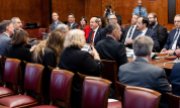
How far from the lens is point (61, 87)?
3.75m

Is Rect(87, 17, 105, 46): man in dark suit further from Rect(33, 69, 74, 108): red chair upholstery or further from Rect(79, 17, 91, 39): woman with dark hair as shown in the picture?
Rect(33, 69, 74, 108): red chair upholstery

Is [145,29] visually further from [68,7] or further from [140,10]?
[68,7]

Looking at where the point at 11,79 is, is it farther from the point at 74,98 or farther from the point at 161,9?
A: the point at 161,9

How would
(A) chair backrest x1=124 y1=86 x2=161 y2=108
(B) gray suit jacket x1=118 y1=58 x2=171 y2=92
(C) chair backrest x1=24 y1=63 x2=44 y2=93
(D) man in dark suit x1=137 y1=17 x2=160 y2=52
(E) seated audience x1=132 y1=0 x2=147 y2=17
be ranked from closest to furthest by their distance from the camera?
1. (A) chair backrest x1=124 y1=86 x2=161 y2=108
2. (B) gray suit jacket x1=118 y1=58 x2=171 y2=92
3. (C) chair backrest x1=24 y1=63 x2=44 y2=93
4. (D) man in dark suit x1=137 y1=17 x2=160 y2=52
5. (E) seated audience x1=132 y1=0 x2=147 y2=17

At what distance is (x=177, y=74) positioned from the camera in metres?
3.40

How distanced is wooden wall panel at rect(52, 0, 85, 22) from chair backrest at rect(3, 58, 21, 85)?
1030cm

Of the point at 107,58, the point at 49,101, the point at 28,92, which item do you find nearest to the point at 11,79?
the point at 28,92

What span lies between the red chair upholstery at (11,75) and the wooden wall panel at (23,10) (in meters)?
9.41

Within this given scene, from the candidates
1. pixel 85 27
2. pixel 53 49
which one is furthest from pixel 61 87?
pixel 85 27

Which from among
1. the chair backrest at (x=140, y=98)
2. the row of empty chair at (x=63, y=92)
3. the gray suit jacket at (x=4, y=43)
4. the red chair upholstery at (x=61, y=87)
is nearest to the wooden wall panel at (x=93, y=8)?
the gray suit jacket at (x=4, y=43)

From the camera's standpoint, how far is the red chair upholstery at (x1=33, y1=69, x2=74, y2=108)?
3.69m

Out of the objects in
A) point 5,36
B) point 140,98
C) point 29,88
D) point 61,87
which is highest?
point 5,36

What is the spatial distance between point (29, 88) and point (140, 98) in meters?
1.81

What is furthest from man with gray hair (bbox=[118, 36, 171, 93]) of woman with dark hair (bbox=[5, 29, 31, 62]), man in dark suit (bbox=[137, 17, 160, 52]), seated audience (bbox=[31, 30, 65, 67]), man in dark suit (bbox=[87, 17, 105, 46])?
man in dark suit (bbox=[87, 17, 105, 46])
